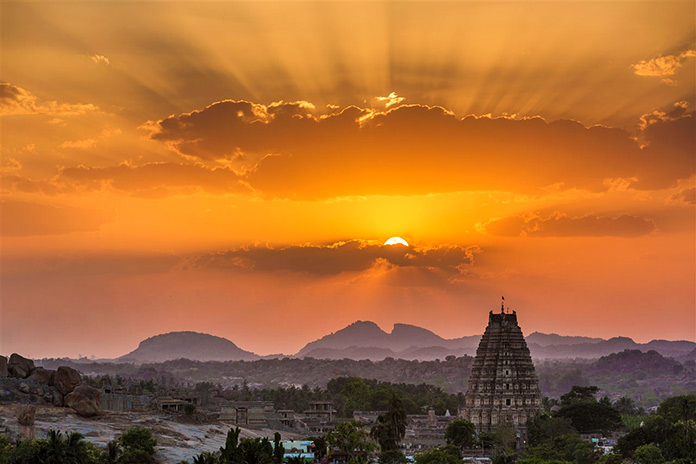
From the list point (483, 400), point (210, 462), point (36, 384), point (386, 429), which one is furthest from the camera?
point (483, 400)

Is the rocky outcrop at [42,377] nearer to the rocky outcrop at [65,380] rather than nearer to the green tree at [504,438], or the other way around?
the rocky outcrop at [65,380]

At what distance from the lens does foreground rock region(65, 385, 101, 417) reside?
14412 cm

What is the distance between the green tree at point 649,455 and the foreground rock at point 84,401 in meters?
76.8

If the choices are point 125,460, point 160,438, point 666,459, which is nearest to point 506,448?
point 666,459

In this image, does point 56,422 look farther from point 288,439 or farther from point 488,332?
point 488,332

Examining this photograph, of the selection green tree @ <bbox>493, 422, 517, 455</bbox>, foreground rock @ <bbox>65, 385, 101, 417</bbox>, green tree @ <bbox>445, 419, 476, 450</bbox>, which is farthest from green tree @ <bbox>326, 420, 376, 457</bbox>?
foreground rock @ <bbox>65, 385, 101, 417</bbox>

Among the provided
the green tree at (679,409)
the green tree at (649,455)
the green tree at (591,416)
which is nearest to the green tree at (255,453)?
the green tree at (649,455)

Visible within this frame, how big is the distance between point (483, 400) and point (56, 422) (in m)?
72.7

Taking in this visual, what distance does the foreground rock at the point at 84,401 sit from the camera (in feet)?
473

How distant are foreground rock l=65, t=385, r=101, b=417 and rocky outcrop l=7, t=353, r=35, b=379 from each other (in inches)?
386

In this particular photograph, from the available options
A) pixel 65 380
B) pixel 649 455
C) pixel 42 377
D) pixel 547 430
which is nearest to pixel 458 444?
pixel 547 430

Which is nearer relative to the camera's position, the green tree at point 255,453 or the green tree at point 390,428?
the green tree at point 255,453

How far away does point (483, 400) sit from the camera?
561ft

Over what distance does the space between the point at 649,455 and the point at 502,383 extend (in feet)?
162
